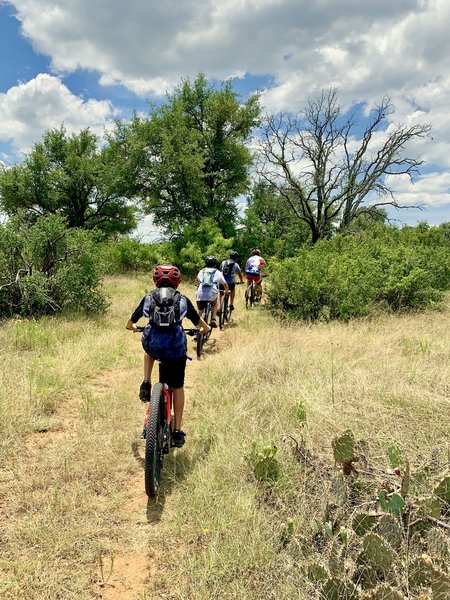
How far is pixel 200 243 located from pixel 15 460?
20.0 m

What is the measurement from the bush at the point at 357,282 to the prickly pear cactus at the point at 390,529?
8181 mm

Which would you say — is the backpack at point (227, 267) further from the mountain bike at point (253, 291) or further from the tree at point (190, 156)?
the tree at point (190, 156)

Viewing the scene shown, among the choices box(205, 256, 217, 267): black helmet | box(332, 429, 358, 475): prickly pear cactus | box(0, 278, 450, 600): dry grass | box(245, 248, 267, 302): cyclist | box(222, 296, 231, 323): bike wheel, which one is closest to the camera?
box(0, 278, 450, 600): dry grass

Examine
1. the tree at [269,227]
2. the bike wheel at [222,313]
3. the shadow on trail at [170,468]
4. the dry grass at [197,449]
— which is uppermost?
the tree at [269,227]

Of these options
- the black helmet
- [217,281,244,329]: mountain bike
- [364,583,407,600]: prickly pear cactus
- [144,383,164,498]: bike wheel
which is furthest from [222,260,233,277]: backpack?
[364,583,407,600]: prickly pear cactus

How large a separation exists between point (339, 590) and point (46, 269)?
1037 cm

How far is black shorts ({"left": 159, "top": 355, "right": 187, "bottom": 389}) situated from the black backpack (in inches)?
15.7

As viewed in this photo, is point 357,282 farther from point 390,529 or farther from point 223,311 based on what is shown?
point 390,529

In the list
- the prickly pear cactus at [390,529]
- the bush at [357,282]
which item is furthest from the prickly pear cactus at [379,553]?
the bush at [357,282]

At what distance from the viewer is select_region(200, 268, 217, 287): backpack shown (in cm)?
850

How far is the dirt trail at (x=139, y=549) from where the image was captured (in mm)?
2742

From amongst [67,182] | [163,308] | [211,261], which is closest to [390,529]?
[163,308]

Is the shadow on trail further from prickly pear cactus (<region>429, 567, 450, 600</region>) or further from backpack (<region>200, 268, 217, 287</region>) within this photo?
backpack (<region>200, 268, 217, 287</region>)

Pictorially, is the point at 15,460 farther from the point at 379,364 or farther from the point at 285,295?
the point at 285,295
